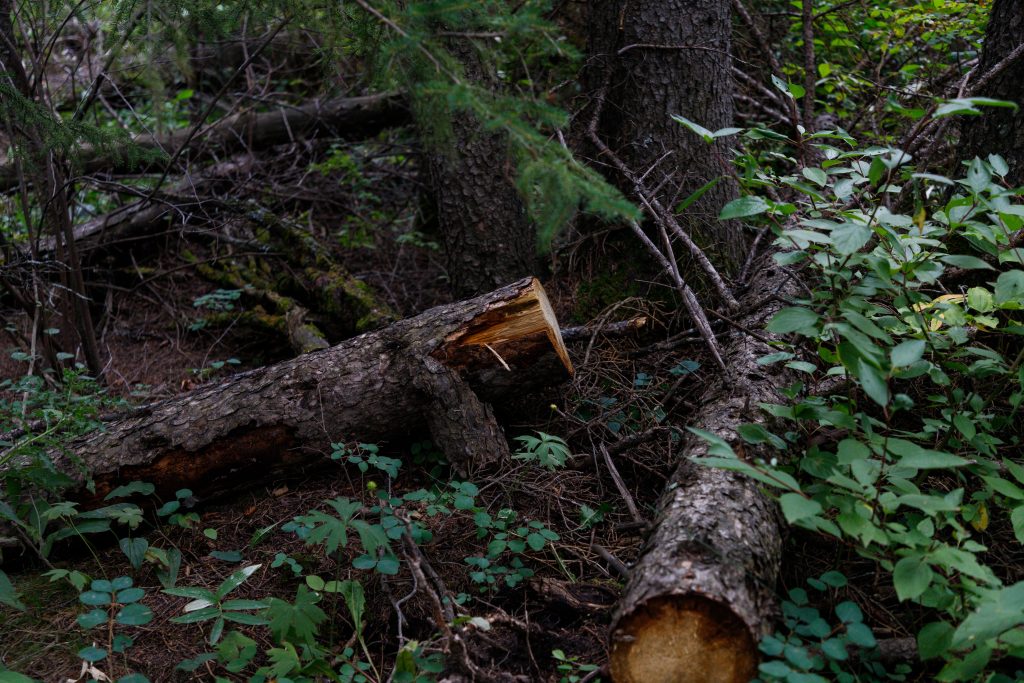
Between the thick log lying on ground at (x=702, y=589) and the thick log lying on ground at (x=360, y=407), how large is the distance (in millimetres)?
1055

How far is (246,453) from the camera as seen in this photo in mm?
3189

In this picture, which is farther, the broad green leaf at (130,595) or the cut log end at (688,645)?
the broad green leaf at (130,595)

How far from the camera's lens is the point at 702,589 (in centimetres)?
189

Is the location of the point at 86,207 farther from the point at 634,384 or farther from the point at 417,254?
the point at 634,384

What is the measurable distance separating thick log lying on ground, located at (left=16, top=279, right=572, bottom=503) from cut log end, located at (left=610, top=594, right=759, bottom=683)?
1297mm

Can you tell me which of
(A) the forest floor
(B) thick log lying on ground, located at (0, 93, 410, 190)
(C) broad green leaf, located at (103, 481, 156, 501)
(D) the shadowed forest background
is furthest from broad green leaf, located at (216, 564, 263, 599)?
(B) thick log lying on ground, located at (0, 93, 410, 190)

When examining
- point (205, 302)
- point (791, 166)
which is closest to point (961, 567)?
point (791, 166)

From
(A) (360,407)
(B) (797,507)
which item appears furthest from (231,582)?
(B) (797,507)

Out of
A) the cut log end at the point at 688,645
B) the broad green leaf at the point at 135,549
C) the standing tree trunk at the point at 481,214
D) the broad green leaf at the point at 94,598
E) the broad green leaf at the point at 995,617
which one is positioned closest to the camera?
the broad green leaf at the point at 995,617

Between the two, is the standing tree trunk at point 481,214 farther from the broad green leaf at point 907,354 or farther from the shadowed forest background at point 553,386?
the broad green leaf at point 907,354

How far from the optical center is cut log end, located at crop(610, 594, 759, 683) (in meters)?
1.90

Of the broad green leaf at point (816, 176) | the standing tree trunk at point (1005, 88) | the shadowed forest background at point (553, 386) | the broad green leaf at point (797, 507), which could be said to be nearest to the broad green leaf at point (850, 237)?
the shadowed forest background at point (553, 386)

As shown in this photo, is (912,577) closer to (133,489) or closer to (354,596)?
(354,596)

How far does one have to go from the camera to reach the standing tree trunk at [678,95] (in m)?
3.82
